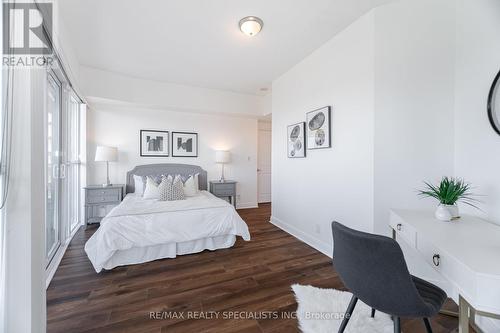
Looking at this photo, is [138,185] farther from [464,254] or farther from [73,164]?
[464,254]

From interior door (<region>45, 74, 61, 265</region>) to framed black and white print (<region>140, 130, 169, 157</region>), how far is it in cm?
171

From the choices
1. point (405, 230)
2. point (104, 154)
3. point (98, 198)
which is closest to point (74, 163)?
point (104, 154)

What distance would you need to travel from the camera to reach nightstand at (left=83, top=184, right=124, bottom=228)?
12.3 ft

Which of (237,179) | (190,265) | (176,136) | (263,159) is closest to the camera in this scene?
(190,265)

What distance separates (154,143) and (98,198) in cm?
147

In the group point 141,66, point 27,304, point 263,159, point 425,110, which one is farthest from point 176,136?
point 425,110

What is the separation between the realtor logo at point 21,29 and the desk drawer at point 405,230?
2563 millimetres

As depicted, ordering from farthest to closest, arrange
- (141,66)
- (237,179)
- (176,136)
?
(237,179) < (176,136) < (141,66)

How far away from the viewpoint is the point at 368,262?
107 centimetres

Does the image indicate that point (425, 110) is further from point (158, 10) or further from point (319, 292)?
point (158, 10)

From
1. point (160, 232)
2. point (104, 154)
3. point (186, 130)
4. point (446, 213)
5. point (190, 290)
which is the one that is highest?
point (186, 130)

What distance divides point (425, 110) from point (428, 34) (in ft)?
2.37

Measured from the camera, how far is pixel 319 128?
293 centimetres

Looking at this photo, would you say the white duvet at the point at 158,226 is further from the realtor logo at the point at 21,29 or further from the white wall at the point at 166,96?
the white wall at the point at 166,96
